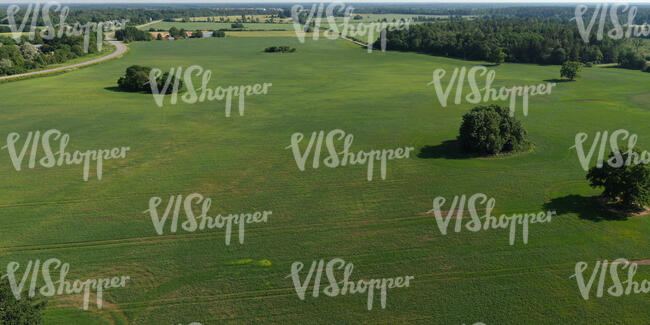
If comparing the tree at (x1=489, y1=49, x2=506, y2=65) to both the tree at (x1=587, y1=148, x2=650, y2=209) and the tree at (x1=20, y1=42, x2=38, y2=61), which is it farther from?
the tree at (x1=20, y1=42, x2=38, y2=61)

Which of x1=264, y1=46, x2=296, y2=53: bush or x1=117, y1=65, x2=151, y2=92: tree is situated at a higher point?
x1=264, y1=46, x2=296, y2=53: bush

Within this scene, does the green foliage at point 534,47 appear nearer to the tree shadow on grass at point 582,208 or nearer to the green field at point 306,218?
the green field at point 306,218

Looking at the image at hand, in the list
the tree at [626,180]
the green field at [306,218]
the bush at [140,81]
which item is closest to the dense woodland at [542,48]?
the green field at [306,218]

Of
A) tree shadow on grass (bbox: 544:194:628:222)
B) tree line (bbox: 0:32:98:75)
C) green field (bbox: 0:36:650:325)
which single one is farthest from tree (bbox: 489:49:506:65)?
tree line (bbox: 0:32:98:75)

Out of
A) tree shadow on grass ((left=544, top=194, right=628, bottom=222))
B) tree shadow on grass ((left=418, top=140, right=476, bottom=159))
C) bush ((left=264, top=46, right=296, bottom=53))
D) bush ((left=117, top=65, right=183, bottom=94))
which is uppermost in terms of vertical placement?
bush ((left=264, top=46, right=296, bottom=53))

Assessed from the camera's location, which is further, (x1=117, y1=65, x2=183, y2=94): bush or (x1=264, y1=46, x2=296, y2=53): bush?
(x1=264, y1=46, x2=296, y2=53): bush

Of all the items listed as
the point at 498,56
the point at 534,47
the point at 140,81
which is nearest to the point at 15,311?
the point at 140,81
